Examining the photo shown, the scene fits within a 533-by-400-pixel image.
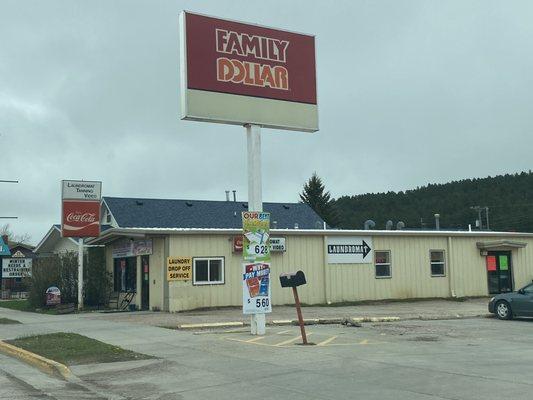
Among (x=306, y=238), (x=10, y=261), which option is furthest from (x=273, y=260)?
(x=10, y=261)

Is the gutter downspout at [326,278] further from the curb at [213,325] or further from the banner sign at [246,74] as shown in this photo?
the banner sign at [246,74]

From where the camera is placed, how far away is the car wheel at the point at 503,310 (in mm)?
20656

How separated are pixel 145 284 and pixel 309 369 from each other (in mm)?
16497

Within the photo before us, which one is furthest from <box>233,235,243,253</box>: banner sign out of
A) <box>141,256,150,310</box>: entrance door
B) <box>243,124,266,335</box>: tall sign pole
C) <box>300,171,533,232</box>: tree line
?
<box>300,171,533,232</box>: tree line

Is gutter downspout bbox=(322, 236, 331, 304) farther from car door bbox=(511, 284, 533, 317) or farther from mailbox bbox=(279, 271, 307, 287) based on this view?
mailbox bbox=(279, 271, 307, 287)

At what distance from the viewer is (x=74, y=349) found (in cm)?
1354

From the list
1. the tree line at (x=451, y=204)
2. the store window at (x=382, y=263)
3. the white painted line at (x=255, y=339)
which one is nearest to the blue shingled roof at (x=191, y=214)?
the store window at (x=382, y=263)

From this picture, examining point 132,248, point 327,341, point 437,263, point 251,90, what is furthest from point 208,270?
point 437,263

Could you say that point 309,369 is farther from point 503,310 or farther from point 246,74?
point 503,310

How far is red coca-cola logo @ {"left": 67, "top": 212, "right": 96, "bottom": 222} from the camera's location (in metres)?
27.3

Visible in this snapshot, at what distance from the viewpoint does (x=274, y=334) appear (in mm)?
15922

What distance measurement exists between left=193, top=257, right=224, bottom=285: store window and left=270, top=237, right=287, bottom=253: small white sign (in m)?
2.25

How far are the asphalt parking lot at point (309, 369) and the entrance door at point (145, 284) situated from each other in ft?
32.4

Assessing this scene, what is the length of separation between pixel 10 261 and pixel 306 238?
20.0 metres
